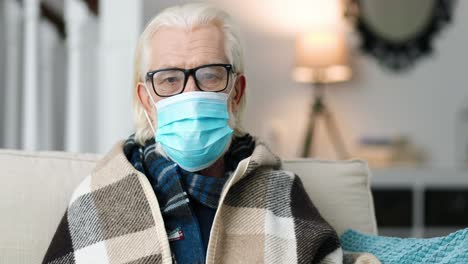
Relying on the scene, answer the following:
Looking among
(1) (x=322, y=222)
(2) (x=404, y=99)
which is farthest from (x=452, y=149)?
(1) (x=322, y=222)

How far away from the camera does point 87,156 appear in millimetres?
1583

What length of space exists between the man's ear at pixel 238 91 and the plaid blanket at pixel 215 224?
0.13 m

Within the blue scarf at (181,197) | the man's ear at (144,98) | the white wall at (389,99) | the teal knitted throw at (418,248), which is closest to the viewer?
the teal knitted throw at (418,248)

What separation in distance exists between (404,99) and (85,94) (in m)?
2.38

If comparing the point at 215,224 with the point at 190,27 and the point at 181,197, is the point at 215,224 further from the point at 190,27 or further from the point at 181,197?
the point at 190,27

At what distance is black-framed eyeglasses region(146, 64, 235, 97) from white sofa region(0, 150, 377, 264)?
284 millimetres

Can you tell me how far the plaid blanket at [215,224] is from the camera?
1.30 m

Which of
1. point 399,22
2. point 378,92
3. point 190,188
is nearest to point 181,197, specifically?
point 190,188

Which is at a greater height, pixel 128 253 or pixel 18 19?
pixel 18 19

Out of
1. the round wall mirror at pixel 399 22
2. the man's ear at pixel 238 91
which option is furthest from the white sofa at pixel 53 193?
the round wall mirror at pixel 399 22

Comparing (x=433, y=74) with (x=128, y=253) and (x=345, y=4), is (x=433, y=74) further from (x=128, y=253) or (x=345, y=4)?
(x=128, y=253)

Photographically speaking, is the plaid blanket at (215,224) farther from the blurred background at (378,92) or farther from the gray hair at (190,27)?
the blurred background at (378,92)

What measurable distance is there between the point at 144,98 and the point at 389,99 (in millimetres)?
2987

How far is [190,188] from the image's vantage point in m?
1.39
